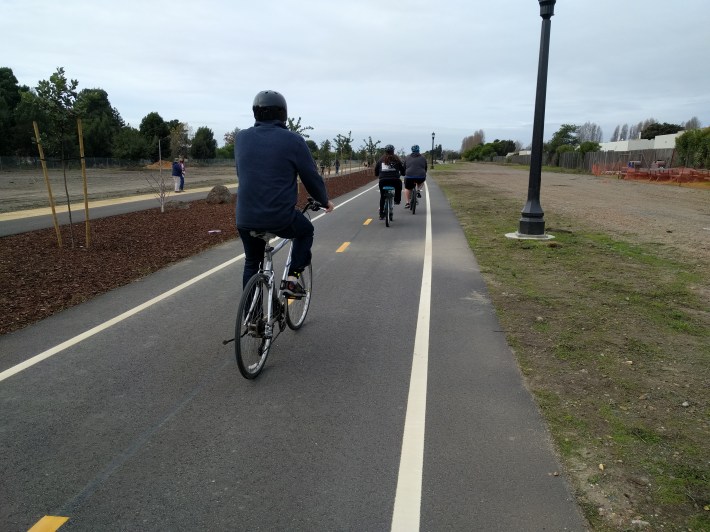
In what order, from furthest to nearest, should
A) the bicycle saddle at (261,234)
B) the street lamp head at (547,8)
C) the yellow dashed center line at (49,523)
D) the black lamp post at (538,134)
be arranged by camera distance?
the black lamp post at (538,134) → the street lamp head at (547,8) → the bicycle saddle at (261,234) → the yellow dashed center line at (49,523)

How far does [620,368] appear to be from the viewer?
4.85 metres

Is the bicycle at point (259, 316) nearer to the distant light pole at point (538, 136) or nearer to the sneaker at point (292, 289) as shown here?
the sneaker at point (292, 289)

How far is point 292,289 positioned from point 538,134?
8799 mm

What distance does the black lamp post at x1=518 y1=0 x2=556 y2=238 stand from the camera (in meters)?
11.8

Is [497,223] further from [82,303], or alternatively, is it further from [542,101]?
[82,303]

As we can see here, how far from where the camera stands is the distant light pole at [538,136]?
11.8 m

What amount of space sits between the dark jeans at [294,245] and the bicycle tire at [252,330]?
265 mm

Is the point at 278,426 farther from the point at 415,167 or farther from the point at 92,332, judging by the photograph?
the point at 415,167

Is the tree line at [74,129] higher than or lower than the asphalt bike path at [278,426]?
higher

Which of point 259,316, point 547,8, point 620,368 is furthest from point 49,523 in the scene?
point 547,8

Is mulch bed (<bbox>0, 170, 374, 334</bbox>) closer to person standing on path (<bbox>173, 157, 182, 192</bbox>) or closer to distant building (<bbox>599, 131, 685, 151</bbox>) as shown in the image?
person standing on path (<bbox>173, 157, 182, 192</bbox>)

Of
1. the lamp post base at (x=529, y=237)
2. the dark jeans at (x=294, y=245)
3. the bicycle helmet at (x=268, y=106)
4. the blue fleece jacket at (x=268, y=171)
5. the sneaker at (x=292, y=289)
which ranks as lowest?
the lamp post base at (x=529, y=237)

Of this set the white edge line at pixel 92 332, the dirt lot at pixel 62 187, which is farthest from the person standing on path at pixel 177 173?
the white edge line at pixel 92 332

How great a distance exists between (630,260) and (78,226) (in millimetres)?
12672
